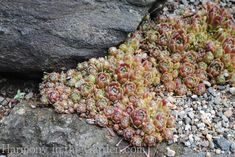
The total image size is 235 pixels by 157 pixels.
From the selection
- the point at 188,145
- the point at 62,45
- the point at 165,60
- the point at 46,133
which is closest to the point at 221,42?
the point at 165,60

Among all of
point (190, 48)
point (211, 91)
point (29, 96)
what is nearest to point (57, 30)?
point (29, 96)

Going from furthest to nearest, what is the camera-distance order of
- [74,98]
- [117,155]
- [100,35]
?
A: [100,35]
[74,98]
[117,155]

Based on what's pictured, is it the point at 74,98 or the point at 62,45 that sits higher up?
the point at 62,45

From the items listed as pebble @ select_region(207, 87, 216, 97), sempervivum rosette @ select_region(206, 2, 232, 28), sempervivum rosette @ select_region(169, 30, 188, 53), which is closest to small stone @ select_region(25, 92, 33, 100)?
sempervivum rosette @ select_region(169, 30, 188, 53)

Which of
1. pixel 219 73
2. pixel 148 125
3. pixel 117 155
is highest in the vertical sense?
pixel 219 73

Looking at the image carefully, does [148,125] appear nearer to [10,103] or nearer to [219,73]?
[219,73]

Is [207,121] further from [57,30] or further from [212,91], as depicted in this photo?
[57,30]
